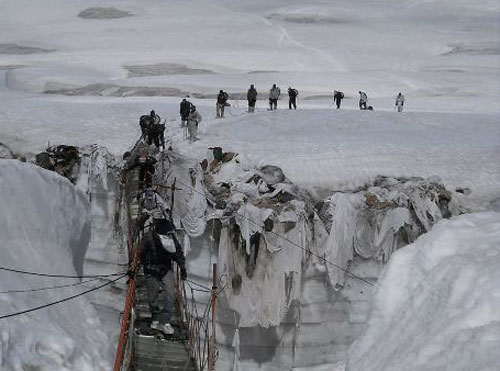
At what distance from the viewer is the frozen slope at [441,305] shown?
458cm

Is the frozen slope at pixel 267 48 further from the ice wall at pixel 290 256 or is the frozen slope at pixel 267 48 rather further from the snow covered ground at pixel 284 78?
the ice wall at pixel 290 256

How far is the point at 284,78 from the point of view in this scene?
3341 cm

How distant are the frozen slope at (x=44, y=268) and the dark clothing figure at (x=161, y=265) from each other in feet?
4.37

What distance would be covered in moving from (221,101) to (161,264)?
12.4 m

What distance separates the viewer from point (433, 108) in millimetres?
26156

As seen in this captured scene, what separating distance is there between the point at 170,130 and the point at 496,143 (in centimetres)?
886

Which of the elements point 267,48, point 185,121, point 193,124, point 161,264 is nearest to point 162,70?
point 267,48

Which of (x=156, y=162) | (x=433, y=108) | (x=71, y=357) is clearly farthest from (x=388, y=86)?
(x=71, y=357)

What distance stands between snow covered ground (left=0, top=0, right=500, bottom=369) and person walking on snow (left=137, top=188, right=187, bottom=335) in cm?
327

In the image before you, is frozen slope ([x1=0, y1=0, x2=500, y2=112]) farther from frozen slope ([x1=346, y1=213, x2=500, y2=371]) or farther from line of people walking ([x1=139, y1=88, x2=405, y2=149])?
frozen slope ([x1=346, y1=213, x2=500, y2=371])

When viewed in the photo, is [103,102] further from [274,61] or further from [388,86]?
[274,61]

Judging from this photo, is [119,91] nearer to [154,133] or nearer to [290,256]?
[154,133]

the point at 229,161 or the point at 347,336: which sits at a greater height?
the point at 229,161

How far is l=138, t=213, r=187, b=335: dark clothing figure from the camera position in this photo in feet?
27.6
